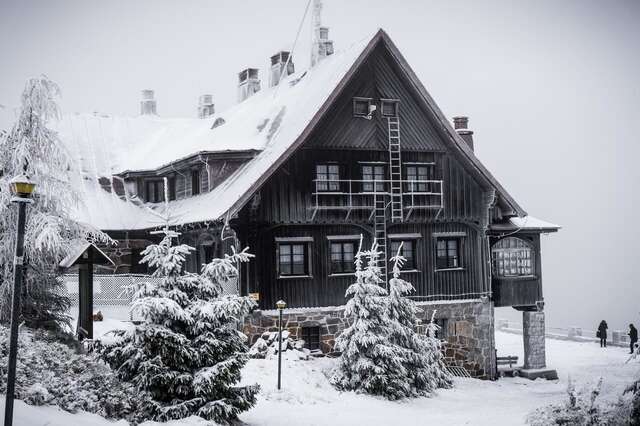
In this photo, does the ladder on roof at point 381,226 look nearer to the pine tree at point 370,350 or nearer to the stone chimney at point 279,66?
the pine tree at point 370,350

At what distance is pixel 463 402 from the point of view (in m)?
22.8

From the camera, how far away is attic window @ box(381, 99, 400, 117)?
2731 cm

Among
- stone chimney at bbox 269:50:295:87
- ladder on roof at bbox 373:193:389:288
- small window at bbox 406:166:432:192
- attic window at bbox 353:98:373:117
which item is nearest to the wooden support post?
ladder on roof at bbox 373:193:389:288

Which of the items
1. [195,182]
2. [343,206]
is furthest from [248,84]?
[343,206]

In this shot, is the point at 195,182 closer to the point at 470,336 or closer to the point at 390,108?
the point at 390,108

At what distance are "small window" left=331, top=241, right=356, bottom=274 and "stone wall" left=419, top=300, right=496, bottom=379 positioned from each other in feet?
13.4

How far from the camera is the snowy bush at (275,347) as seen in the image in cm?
2395

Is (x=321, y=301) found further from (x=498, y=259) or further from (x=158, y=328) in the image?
(x=158, y=328)

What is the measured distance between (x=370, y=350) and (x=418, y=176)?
862cm

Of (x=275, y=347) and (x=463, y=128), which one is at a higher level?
(x=463, y=128)

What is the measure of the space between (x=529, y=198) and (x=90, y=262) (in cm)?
12780

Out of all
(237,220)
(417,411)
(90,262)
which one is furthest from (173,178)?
(417,411)

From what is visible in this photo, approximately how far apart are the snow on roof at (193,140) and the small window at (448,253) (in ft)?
26.5

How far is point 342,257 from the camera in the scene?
26656 mm
